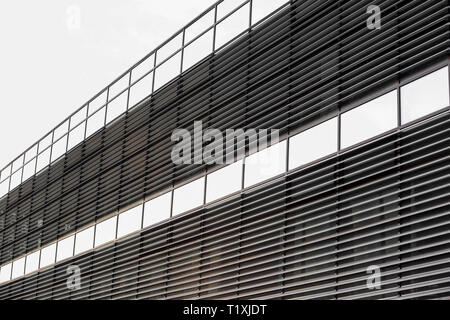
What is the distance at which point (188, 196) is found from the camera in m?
17.7

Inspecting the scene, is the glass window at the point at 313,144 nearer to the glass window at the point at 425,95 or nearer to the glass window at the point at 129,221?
the glass window at the point at 425,95

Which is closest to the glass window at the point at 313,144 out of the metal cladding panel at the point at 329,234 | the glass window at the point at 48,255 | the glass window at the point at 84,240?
the metal cladding panel at the point at 329,234

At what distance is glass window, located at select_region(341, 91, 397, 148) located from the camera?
40.9 ft

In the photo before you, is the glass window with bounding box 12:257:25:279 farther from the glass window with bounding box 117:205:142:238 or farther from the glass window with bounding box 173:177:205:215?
the glass window with bounding box 173:177:205:215

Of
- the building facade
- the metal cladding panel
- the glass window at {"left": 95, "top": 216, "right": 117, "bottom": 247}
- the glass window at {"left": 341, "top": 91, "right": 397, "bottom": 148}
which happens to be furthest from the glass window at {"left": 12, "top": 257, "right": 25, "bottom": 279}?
the glass window at {"left": 341, "top": 91, "right": 397, "bottom": 148}

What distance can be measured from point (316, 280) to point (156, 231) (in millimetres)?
6890

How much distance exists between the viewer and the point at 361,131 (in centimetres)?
1292

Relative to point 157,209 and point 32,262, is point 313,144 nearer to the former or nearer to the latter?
point 157,209

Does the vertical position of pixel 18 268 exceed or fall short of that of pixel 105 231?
it falls short

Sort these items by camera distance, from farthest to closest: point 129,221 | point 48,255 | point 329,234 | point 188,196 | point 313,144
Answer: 1. point 48,255
2. point 129,221
3. point 188,196
4. point 313,144
5. point 329,234

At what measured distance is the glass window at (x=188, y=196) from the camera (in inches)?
679

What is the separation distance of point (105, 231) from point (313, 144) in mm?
9443

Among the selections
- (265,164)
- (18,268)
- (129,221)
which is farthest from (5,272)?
(265,164)
